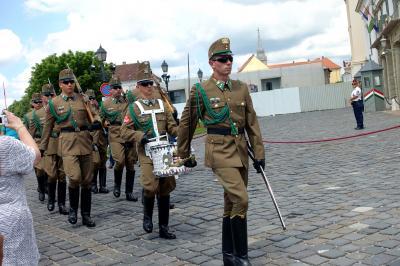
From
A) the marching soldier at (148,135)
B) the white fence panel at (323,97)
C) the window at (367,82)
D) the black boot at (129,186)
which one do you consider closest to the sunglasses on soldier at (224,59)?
the marching soldier at (148,135)

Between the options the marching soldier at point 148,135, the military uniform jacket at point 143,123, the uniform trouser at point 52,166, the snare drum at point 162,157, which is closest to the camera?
the snare drum at point 162,157

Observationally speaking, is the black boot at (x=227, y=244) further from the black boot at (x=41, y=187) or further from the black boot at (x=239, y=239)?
the black boot at (x=41, y=187)

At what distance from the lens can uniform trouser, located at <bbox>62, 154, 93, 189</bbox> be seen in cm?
743

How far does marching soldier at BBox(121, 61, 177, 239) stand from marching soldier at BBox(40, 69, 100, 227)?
104 centimetres

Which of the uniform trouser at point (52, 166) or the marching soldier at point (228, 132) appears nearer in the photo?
the marching soldier at point (228, 132)

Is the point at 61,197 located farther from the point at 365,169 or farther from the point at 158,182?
the point at 365,169

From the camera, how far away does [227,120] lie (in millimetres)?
5078

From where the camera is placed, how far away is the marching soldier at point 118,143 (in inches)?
377

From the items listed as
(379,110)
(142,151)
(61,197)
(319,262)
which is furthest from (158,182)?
(379,110)

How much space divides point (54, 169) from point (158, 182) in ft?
12.1

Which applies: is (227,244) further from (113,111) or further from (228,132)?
(113,111)

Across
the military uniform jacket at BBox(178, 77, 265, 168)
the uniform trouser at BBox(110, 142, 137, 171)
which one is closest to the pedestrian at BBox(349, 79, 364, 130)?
the uniform trouser at BBox(110, 142, 137, 171)

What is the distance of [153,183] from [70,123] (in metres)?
2.06

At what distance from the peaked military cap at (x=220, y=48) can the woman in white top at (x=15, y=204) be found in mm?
2270
